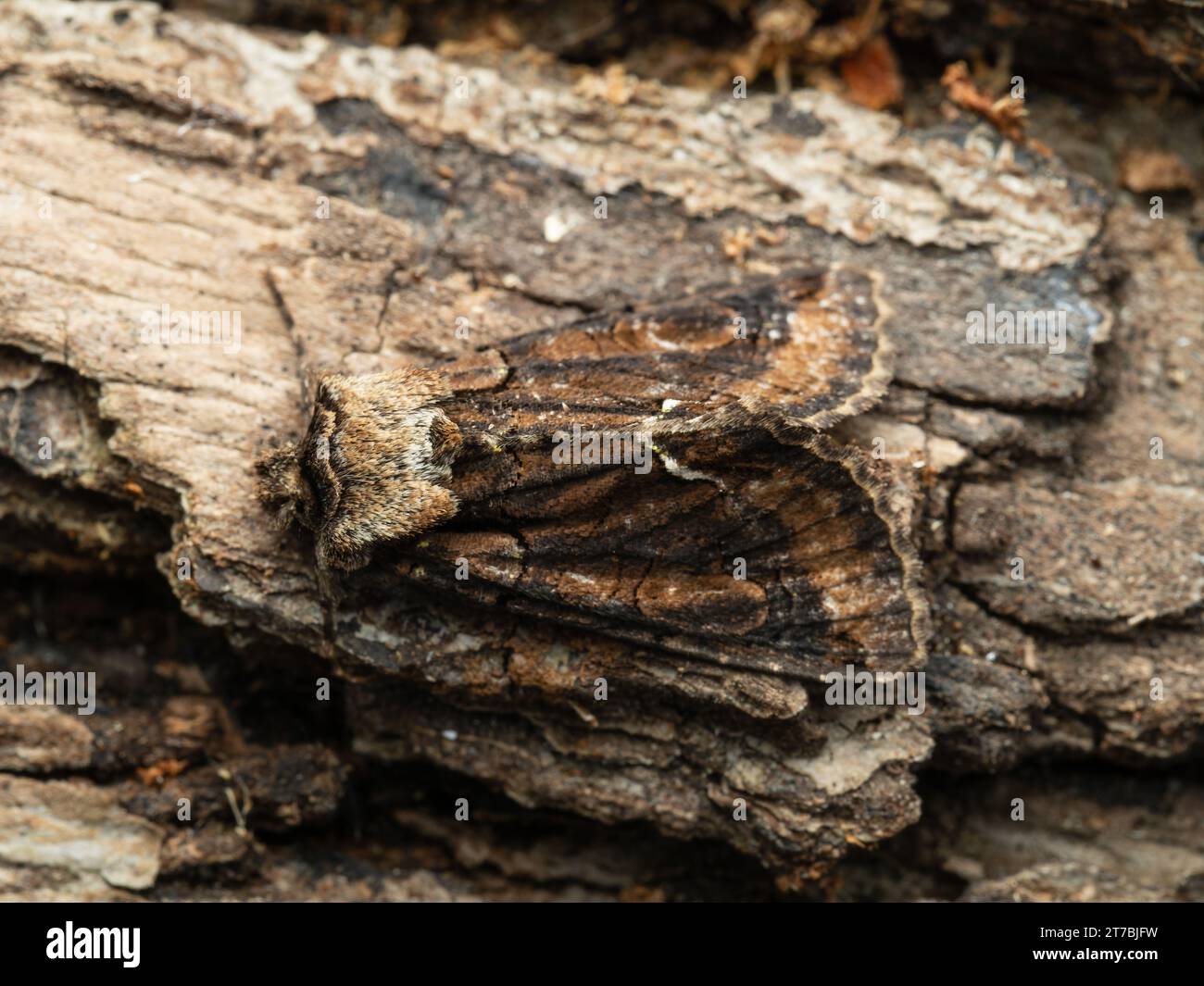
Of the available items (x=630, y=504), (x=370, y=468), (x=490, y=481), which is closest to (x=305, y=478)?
(x=370, y=468)

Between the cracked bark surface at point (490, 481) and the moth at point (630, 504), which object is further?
the cracked bark surface at point (490, 481)

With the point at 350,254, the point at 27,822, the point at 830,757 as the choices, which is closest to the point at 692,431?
the point at 830,757

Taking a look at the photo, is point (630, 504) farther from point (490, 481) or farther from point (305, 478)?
point (305, 478)

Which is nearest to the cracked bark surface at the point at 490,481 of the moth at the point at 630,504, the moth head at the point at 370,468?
the moth at the point at 630,504

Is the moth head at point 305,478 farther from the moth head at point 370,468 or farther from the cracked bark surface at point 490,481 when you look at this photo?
the cracked bark surface at point 490,481

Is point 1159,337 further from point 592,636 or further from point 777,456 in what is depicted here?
point 592,636

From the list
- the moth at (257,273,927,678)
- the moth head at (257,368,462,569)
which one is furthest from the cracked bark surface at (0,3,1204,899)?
the moth head at (257,368,462,569)
